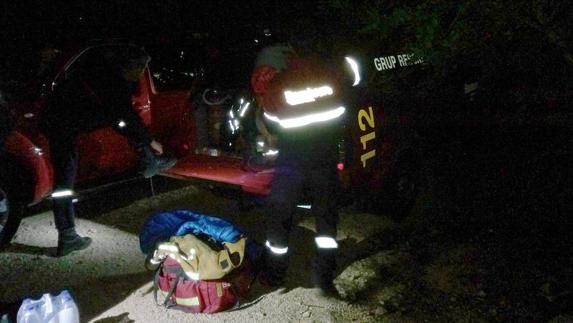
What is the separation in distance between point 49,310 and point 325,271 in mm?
1803

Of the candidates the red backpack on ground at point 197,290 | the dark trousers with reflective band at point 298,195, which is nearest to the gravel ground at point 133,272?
the red backpack on ground at point 197,290

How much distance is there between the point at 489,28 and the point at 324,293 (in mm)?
2562

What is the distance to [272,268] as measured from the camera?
12.4 ft

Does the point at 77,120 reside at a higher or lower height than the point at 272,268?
higher

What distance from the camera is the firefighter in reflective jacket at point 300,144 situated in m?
3.42

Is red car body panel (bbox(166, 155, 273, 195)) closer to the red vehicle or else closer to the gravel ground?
the red vehicle

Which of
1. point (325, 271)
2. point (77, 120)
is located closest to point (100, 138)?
point (77, 120)

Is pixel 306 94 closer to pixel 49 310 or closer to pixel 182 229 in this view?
pixel 182 229

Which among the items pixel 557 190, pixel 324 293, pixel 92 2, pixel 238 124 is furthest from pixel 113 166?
pixel 92 2

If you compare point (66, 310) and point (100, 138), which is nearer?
point (66, 310)

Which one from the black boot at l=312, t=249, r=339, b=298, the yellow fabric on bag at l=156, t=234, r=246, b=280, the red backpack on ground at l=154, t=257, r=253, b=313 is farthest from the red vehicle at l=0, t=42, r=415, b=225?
the red backpack on ground at l=154, t=257, r=253, b=313

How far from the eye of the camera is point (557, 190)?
602cm

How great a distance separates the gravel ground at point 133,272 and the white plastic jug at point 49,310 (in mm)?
419

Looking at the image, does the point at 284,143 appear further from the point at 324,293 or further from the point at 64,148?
the point at 64,148
